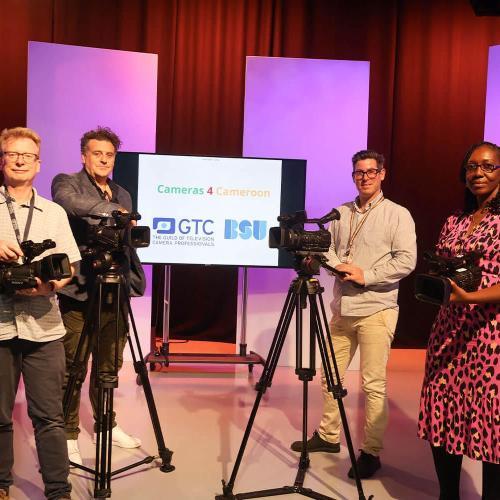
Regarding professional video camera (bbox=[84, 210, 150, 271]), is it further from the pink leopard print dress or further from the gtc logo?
the gtc logo

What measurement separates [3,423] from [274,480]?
1.33m

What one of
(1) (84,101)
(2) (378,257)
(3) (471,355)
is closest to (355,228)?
(2) (378,257)

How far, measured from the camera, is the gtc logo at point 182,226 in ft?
16.9

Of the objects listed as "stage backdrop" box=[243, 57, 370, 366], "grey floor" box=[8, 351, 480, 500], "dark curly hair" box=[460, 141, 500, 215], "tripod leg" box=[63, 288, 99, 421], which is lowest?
"grey floor" box=[8, 351, 480, 500]

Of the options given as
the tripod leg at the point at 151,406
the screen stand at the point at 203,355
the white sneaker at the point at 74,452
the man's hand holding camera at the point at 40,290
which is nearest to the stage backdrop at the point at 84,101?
the screen stand at the point at 203,355

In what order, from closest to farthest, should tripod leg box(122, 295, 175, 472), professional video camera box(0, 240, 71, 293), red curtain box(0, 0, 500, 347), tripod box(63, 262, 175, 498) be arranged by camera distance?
professional video camera box(0, 240, 71, 293) < tripod box(63, 262, 175, 498) < tripod leg box(122, 295, 175, 472) < red curtain box(0, 0, 500, 347)

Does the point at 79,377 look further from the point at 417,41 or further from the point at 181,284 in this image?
the point at 417,41

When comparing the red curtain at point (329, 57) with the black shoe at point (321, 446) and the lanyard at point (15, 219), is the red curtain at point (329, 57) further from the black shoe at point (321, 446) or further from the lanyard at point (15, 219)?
the lanyard at point (15, 219)

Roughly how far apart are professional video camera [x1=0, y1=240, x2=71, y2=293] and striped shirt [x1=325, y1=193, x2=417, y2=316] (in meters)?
1.57

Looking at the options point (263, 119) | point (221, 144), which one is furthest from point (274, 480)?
point (221, 144)

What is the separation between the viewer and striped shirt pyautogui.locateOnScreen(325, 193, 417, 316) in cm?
342

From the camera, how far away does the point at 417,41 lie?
682 centimetres

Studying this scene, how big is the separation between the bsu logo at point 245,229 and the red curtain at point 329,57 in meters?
1.69

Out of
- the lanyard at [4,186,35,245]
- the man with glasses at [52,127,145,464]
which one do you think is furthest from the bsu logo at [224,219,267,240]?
the lanyard at [4,186,35,245]
